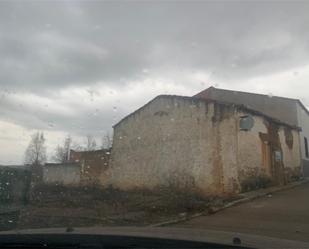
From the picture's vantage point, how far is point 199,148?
22234 millimetres

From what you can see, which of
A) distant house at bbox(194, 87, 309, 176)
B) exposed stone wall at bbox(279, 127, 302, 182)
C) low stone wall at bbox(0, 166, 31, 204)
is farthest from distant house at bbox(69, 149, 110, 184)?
low stone wall at bbox(0, 166, 31, 204)

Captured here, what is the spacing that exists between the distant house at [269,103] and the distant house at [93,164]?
333 inches

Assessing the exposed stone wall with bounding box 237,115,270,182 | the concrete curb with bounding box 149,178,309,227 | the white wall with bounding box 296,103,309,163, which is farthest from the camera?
the white wall with bounding box 296,103,309,163

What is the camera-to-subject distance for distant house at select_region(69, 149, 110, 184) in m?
27.7

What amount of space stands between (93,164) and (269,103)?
533 inches

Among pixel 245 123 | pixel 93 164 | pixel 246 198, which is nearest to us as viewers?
pixel 246 198

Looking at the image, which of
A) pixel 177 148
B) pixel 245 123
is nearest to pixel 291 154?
pixel 245 123

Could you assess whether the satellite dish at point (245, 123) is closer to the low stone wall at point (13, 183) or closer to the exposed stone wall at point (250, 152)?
the exposed stone wall at point (250, 152)

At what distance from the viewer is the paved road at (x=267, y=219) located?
11668 mm

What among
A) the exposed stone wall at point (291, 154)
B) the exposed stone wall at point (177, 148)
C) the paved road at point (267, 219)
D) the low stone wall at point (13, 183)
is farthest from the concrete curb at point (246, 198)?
the low stone wall at point (13, 183)

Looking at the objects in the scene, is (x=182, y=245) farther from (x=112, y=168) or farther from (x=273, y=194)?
(x=112, y=168)

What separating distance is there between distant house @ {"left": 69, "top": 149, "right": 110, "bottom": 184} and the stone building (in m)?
0.68

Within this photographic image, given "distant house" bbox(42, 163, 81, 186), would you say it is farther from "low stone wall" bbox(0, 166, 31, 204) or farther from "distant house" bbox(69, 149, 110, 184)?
"low stone wall" bbox(0, 166, 31, 204)

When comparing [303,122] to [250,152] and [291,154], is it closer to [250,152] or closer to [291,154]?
[291,154]
